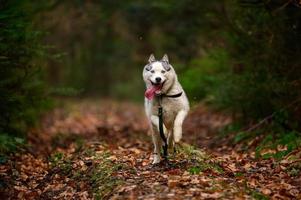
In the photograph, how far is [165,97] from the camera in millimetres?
9594

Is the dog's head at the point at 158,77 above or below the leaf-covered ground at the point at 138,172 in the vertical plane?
above

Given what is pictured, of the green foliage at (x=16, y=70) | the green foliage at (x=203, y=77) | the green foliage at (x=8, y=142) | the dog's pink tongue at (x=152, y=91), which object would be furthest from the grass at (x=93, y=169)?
the green foliage at (x=203, y=77)

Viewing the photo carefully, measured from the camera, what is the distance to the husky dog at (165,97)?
9.41 m

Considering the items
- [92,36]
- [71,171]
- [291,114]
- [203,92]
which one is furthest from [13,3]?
[92,36]

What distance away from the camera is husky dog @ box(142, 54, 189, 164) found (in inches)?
371

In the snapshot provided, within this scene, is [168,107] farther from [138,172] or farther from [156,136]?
[138,172]

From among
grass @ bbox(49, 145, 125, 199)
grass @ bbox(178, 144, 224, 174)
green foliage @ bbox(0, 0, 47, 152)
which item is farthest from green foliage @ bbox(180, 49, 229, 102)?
grass @ bbox(178, 144, 224, 174)

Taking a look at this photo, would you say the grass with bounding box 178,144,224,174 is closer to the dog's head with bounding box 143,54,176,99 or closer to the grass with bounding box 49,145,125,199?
the grass with bounding box 49,145,125,199

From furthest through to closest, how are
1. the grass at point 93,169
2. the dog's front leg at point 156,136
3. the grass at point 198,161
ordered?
1. the dog's front leg at point 156,136
2. the grass at point 198,161
3. the grass at point 93,169

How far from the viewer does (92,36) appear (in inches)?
1507

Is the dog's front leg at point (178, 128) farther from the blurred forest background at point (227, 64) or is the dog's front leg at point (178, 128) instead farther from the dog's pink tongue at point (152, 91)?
the blurred forest background at point (227, 64)

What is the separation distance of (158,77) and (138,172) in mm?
1594

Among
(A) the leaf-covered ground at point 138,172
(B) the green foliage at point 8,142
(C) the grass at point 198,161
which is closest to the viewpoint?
(A) the leaf-covered ground at point 138,172

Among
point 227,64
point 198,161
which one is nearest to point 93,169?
point 198,161
